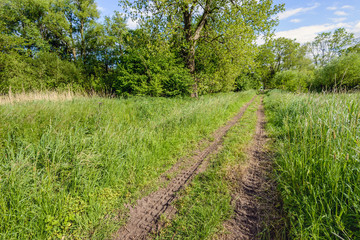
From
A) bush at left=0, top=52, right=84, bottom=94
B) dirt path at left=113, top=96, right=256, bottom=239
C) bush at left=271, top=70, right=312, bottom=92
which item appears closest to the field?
dirt path at left=113, top=96, right=256, bottom=239

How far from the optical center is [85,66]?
2244 cm

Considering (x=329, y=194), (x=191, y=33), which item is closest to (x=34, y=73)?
(x=191, y=33)

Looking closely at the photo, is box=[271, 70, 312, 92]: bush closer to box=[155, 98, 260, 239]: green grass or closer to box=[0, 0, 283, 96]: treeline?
box=[0, 0, 283, 96]: treeline

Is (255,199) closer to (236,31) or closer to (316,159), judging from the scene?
(316,159)

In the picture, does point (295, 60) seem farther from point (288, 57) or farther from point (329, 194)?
point (329, 194)

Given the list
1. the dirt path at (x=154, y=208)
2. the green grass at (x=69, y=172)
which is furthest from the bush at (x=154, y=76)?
the dirt path at (x=154, y=208)

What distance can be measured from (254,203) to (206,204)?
0.86 metres

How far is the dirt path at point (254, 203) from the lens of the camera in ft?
6.38

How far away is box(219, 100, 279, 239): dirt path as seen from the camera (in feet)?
6.38

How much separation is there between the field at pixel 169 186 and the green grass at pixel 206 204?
17 millimetres

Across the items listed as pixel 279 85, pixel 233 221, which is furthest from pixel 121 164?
pixel 279 85

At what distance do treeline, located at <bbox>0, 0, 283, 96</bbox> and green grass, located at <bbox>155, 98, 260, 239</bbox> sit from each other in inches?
327

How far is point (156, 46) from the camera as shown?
8875mm

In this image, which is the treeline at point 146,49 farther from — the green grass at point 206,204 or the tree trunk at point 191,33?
the green grass at point 206,204
